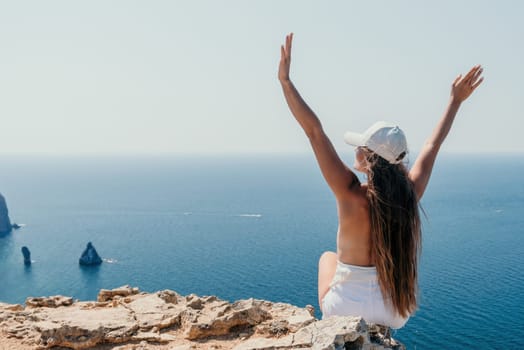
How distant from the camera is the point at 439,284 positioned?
51.6 m

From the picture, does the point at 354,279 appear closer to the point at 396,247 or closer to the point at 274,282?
the point at 396,247

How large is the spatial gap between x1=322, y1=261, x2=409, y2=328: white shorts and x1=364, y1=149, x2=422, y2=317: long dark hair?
0.09 m

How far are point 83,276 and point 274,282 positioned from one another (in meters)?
25.7

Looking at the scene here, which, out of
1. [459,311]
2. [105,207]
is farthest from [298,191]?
[459,311]

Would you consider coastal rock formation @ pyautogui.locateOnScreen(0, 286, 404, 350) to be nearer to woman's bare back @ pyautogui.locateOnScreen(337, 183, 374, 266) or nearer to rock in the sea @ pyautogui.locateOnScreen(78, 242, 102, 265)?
woman's bare back @ pyautogui.locateOnScreen(337, 183, 374, 266)

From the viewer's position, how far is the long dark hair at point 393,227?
3.53 meters

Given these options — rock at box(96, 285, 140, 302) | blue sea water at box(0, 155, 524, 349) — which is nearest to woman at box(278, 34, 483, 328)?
rock at box(96, 285, 140, 302)

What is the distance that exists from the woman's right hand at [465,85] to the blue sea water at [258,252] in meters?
35.8

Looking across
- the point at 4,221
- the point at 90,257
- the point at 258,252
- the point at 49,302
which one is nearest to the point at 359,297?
the point at 49,302

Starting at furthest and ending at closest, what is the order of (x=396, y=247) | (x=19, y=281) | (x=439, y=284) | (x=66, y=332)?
(x=19, y=281) < (x=439, y=284) < (x=66, y=332) < (x=396, y=247)

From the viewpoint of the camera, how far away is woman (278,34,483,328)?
3506mm

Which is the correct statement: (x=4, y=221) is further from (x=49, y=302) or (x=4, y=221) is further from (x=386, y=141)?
(x=386, y=141)

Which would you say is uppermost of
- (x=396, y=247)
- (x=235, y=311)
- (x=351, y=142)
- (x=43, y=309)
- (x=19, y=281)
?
(x=351, y=142)

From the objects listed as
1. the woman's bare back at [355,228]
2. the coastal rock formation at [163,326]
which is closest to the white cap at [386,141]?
the woman's bare back at [355,228]
